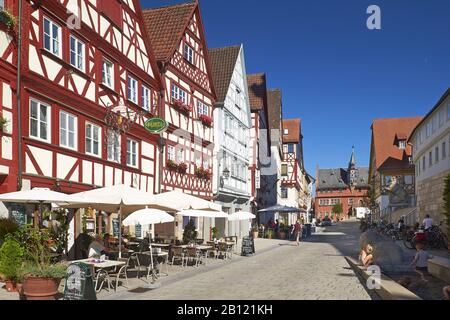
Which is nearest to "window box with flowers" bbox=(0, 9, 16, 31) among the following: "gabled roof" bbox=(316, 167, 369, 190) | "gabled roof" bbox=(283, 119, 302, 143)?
"gabled roof" bbox=(283, 119, 302, 143)

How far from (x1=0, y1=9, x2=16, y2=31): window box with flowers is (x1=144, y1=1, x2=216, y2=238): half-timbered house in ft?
36.4

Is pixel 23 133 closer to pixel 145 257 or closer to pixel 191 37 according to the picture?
pixel 145 257

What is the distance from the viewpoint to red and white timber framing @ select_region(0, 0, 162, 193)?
47.1ft

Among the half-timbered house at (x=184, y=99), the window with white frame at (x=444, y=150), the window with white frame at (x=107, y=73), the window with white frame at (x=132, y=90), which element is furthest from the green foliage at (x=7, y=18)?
the window with white frame at (x=444, y=150)

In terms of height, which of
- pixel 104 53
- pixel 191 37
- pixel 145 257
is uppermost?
pixel 191 37

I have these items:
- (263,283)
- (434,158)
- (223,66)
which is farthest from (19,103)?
(434,158)

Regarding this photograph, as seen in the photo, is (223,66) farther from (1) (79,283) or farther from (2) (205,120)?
(1) (79,283)

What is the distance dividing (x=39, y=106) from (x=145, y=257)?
19.2ft

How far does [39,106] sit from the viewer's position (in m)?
15.5

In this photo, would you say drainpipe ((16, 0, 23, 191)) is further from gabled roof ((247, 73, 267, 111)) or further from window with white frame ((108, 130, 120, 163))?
gabled roof ((247, 73, 267, 111))

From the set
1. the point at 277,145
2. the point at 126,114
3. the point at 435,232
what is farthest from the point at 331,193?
the point at 126,114

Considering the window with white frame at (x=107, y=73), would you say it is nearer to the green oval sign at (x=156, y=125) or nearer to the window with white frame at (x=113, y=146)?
the window with white frame at (x=113, y=146)

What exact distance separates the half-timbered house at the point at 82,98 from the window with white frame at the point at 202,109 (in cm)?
544
